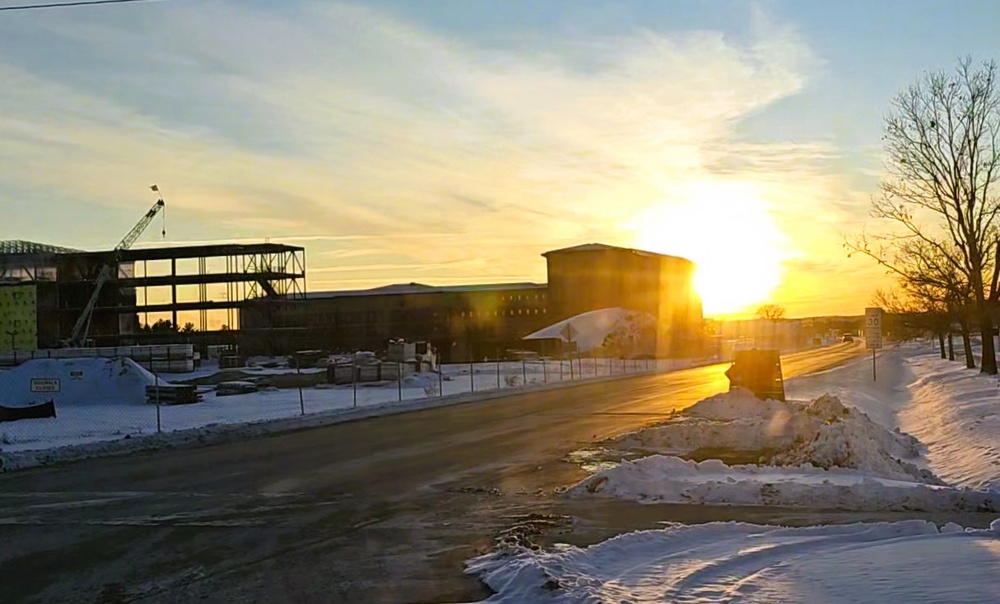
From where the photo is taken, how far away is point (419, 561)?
31.0ft

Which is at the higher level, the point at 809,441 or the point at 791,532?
the point at 809,441

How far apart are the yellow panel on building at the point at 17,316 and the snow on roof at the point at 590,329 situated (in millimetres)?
44151

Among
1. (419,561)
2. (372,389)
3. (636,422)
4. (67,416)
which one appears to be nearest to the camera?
(419,561)

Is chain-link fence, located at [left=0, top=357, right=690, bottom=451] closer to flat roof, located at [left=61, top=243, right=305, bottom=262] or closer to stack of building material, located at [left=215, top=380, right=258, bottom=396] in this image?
stack of building material, located at [left=215, top=380, right=258, bottom=396]

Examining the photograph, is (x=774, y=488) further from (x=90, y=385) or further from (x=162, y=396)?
(x=90, y=385)

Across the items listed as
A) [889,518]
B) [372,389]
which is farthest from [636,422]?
[372,389]

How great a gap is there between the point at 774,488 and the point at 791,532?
275cm

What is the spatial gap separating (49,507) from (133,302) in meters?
96.8

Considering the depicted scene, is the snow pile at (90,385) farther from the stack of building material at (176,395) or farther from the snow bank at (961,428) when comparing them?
the snow bank at (961,428)

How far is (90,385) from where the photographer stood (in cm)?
4053

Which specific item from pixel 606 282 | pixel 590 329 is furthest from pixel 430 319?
pixel 606 282

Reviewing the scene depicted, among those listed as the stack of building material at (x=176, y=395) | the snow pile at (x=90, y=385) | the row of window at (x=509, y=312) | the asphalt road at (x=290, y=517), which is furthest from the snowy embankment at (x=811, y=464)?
the row of window at (x=509, y=312)

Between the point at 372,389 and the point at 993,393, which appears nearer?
the point at 993,393

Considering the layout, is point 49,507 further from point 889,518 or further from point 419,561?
point 889,518
